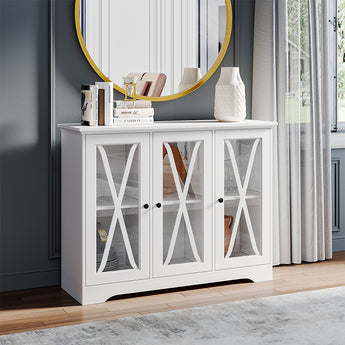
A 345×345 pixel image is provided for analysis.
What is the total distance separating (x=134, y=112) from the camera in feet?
11.0

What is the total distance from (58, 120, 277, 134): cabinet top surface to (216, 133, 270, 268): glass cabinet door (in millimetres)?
70

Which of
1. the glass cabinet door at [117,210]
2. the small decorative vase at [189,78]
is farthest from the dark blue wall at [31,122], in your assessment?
the small decorative vase at [189,78]

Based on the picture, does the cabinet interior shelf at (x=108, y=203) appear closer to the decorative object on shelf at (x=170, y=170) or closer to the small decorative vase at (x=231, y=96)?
the decorative object on shelf at (x=170, y=170)

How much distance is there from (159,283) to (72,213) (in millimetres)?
584

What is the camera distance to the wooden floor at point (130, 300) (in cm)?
305

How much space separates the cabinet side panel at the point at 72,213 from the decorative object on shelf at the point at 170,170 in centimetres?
45

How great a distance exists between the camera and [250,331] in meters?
2.87

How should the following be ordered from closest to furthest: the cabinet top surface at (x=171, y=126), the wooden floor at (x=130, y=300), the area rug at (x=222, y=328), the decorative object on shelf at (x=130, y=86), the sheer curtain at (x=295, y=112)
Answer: the area rug at (x=222, y=328), the wooden floor at (x=130, y=300), the cabinet top surface at (x=171, y=126), the decorative object on shelf at (x=130, y=86), the sheer curtain at (x=295, y=112)

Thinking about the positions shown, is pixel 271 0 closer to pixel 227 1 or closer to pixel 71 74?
pixel 227 1

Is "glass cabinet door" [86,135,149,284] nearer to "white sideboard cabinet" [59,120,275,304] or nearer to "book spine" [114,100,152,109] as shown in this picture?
"white sideboard cabinet" [59,120,275,304]

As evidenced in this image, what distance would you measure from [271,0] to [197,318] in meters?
1.91

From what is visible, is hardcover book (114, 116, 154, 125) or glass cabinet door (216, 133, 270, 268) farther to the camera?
glass cabinet door (216, 133, 270, 268)

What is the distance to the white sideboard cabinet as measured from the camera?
3246 millimetres

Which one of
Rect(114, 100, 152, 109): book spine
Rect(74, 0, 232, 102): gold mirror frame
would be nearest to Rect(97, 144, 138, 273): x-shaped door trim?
Rect(114, 100, 152, 109): book spine
